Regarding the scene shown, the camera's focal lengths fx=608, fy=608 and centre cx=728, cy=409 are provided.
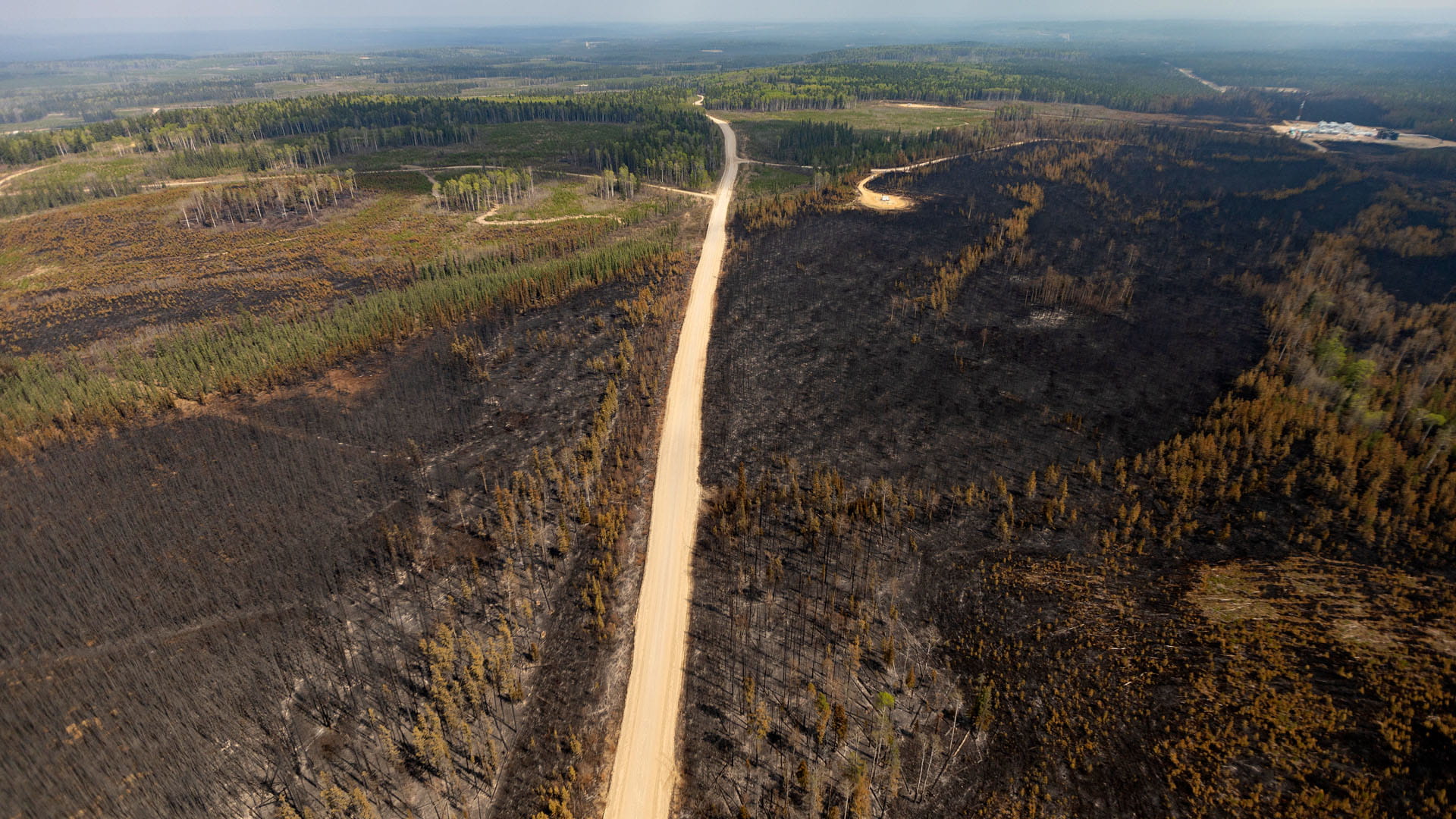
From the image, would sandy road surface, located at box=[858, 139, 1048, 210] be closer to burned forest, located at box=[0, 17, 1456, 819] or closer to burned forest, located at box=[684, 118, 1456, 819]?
burned forest, located at box=[0, 17, 1456, 819]

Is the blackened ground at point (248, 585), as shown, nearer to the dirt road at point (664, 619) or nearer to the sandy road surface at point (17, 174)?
the dirt road at point (664, 619)

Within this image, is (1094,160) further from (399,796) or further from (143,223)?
(143,223)

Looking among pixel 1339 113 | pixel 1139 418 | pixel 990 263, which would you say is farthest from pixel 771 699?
pixel 1339 113

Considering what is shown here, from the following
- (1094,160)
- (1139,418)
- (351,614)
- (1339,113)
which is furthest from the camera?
(1339,113)

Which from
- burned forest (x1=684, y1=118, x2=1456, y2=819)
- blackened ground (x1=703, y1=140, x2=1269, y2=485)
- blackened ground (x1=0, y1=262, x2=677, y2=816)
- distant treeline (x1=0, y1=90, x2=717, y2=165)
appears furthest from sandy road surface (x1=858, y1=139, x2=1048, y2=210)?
blackened ground (x1=0, y1=262, x2=677, y2=816)

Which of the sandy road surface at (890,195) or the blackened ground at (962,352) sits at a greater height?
the sandy road surface at (890,195)

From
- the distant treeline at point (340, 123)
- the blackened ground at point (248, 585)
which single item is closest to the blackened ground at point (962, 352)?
the blackened ground at point (248, 585)

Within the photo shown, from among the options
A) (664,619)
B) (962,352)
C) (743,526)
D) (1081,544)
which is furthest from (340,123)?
(1081,544)

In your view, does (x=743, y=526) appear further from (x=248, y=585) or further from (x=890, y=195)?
(x=890, y=195)
